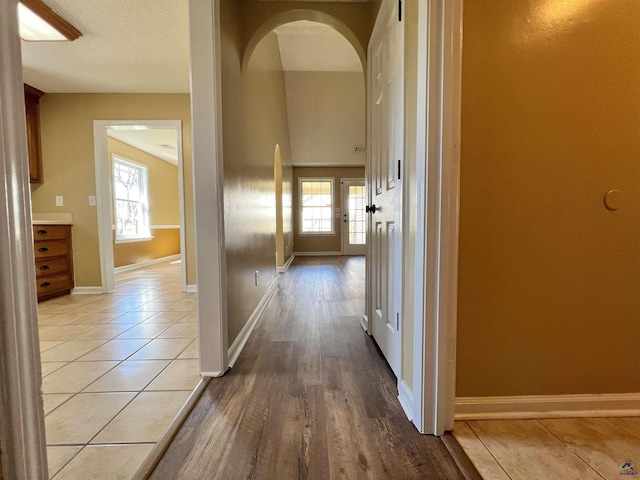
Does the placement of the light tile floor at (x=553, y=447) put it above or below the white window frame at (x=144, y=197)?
below

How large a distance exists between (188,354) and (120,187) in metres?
4.90

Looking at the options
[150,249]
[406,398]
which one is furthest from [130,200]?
[406,398]

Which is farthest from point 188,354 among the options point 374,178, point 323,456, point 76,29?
point 76,29

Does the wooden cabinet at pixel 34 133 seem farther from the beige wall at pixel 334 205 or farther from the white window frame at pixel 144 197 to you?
the beige wall at pixel 334 205

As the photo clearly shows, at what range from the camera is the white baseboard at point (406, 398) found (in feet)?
3.88

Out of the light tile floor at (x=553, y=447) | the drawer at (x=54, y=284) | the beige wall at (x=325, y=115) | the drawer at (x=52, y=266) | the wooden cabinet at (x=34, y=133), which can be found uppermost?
the beige wall at (x=325, y=115)

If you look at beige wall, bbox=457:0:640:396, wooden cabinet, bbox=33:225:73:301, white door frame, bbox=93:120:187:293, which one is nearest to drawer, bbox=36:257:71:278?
wooden cabinet, bbox=33:225:73:301

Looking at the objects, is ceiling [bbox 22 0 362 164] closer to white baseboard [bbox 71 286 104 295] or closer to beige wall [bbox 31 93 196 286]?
beige wall [bbox 31 93 196 286]

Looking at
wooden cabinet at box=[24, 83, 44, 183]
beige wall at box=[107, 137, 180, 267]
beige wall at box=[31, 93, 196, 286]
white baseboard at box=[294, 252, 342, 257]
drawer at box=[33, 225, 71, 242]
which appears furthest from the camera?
white baseboard at box=[294, 252, 342, 257]

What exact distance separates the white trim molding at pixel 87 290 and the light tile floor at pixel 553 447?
4.02m

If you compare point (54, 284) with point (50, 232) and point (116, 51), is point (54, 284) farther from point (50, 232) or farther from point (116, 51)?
point (116, 51)

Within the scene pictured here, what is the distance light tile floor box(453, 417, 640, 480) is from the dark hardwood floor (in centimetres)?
13

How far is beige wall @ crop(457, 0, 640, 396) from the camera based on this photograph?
1.14 meters

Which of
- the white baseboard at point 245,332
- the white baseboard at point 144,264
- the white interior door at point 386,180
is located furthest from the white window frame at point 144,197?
the white interior door at point 386,180
